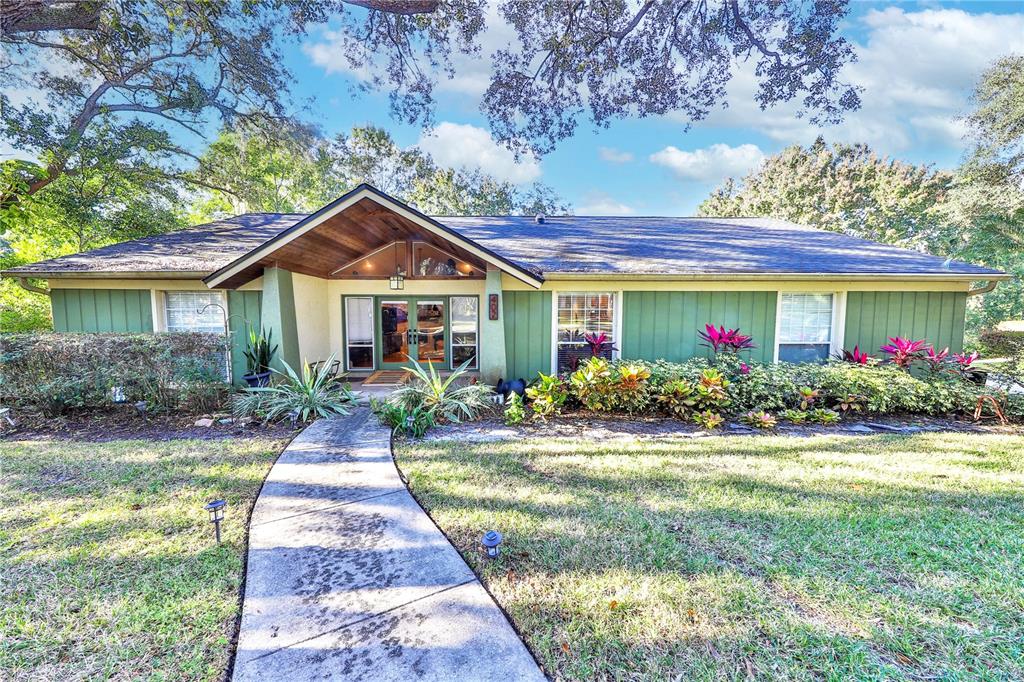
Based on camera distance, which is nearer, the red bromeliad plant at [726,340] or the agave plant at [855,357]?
the agave plant at [855,357]

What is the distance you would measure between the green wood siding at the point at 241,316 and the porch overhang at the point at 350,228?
3.62 ft

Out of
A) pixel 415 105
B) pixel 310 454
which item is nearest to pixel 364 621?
pixel 310 454

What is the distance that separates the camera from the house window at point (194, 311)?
8.32 m

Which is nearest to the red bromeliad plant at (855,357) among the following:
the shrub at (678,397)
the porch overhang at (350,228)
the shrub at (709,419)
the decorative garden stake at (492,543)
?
the shrub at (709,419)

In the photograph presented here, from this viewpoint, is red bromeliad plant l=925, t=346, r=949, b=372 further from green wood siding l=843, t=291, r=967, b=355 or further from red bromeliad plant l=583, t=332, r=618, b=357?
red bromeliad plant l=583, t=332, r=618, b=357

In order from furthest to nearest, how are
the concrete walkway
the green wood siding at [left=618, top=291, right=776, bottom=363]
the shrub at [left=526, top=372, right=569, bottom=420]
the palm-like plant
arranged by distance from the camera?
1. the green wood siding at [left=618, top=291, right=776, bottom=363]
2. the shrub at [left=526, top=372, right=569, bottom=420]
3. the palm-like plant
4. the concrete walkway

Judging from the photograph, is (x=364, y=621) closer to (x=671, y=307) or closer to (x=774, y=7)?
(x=671, y=307)

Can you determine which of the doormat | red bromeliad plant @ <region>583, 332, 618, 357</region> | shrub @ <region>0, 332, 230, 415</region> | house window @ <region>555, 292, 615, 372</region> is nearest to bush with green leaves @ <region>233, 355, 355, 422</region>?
shrub @ <region>0, 332, 230, 415</region>

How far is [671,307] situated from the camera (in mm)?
8219

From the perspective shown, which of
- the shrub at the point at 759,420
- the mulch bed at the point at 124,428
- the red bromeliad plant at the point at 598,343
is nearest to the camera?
the mulch bed at the point at 124,428

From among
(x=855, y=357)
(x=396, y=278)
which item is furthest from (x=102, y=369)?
(x=855, y=357)

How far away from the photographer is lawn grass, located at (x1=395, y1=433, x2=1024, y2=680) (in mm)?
2098

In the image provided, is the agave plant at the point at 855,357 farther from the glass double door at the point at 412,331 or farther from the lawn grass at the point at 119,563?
the lawn grass at the point at 119,563

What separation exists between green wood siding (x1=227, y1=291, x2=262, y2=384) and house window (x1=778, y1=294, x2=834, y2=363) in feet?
36.9
